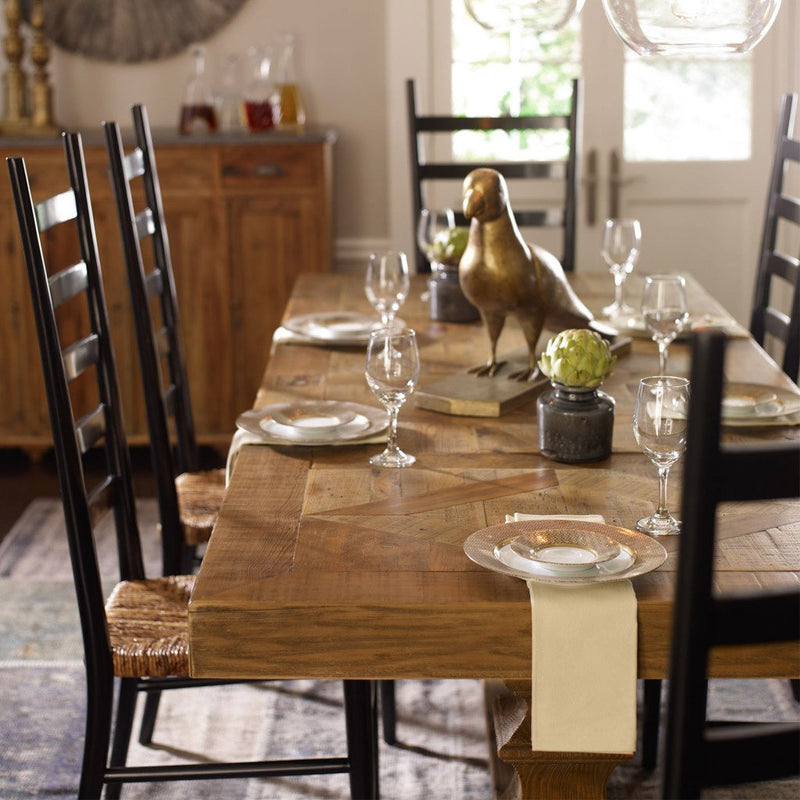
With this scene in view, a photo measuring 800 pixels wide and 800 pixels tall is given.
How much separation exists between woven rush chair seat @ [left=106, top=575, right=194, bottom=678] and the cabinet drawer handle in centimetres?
204

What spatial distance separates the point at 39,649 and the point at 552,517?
167cm

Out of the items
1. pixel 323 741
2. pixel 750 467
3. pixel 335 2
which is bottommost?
pixel 323 741

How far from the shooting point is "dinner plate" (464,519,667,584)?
127 centimetres

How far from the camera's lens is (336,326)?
2512 millimetres

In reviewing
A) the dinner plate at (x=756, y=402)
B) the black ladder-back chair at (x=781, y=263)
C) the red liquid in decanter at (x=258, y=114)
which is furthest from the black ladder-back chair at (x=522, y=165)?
the dinner plate at (x=756, y=402)

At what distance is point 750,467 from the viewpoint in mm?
854

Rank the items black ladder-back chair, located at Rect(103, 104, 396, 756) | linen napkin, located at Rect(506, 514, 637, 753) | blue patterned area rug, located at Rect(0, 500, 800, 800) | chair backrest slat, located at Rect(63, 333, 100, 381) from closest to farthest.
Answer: linen napkin, located at Rect(506, 514, 637, 753) < chair backrest slat, located at Rect(63, 333, 100, 381) < blue patterned area rug, located at Rect(0, 500, 800, 800) < black ladder-back chair, located at Rect(103, 104, 396, 756)

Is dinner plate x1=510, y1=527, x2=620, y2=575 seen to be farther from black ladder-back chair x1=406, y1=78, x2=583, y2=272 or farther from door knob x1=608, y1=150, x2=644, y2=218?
door knob x1=608, y1=150, x2=644, y2=218

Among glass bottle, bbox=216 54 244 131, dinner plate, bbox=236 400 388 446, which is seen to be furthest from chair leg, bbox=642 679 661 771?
glass bottle, bbox=216 54 244 131

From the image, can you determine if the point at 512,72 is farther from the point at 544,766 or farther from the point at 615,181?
the point at 544,766

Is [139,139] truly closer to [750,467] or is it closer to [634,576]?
[634,576]

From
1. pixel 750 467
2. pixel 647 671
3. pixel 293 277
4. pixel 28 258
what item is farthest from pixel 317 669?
pixel 293 277

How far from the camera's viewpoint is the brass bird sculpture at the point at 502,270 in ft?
6.22

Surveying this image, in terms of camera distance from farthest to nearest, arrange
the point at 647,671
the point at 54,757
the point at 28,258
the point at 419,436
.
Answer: the point at 54,757 < the point at 419,436 < the point at 28,258 < the point at 647,671
